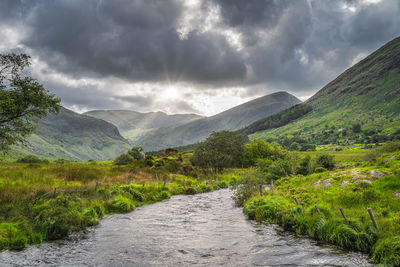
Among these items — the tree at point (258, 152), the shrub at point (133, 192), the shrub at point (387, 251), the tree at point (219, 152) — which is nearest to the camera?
the shrub at point (387, 251)

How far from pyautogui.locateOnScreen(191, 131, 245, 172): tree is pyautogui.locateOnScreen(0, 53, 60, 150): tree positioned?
5171cm

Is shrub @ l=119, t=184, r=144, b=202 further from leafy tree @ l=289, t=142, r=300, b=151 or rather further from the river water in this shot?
leafy tree @ l=289, t=142, r=300, b=151

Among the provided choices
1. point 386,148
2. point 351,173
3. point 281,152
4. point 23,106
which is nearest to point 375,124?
point 281,152

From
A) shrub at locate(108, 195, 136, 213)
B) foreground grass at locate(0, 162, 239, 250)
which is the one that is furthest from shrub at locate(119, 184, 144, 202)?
shrub at locate(108, 195, 136, 213)

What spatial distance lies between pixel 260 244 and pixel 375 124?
22548cm

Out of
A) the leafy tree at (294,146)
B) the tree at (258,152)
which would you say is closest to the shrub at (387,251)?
the tree at (258,152)

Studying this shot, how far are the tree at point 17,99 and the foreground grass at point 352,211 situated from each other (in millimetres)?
30254

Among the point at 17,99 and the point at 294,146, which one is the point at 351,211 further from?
the point at 294,146

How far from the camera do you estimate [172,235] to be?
18750 mm

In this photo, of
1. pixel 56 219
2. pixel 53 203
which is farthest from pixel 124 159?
pixel 56 219

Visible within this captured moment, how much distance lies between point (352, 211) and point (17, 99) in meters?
37.7

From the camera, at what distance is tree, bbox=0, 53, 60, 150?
29.4 metres

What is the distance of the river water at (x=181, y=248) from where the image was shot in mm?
13156

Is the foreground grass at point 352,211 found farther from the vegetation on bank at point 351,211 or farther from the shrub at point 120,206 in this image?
the shrub at point 120,206
